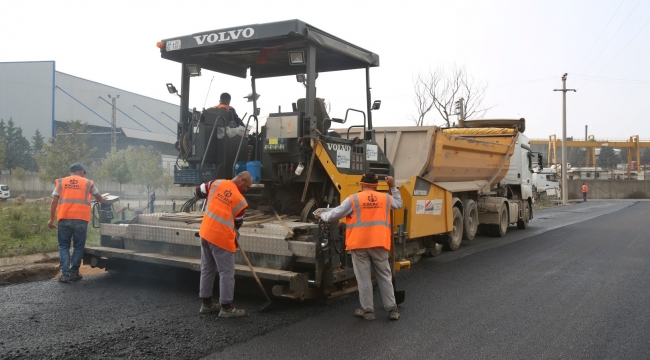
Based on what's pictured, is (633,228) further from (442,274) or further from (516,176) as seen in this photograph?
(442,274)

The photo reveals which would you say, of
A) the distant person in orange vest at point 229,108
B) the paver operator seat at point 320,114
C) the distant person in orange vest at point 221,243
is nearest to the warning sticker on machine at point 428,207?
the paver operator seat at point 320,114

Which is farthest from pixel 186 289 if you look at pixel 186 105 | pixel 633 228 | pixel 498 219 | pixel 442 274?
pixel 633 228

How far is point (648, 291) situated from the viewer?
6.90m

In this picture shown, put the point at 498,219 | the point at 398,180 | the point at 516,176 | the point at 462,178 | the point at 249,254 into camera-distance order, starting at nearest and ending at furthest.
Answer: the point at 249,254 < the point at 398,180 < the point at 462,178 < the point at 498,219 < the point at 516,176

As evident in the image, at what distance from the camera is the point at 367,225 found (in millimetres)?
5445

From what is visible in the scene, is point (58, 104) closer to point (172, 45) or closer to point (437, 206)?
point (172, 45)

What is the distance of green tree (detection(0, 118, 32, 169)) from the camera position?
1684 inches

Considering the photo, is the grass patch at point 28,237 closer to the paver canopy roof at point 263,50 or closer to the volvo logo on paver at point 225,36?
the paver canopy roof at point 263,50

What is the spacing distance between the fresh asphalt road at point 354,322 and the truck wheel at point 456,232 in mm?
2293

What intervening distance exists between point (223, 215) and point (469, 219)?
731 cm

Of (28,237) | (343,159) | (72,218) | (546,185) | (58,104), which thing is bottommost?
(28,237)

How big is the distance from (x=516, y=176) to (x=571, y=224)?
3.62 metres

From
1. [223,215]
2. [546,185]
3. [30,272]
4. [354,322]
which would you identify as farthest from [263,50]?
[546,185]

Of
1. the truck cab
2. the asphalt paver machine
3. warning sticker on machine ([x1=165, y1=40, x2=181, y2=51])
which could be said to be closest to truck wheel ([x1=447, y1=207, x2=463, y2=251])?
the asphalt paver machine
